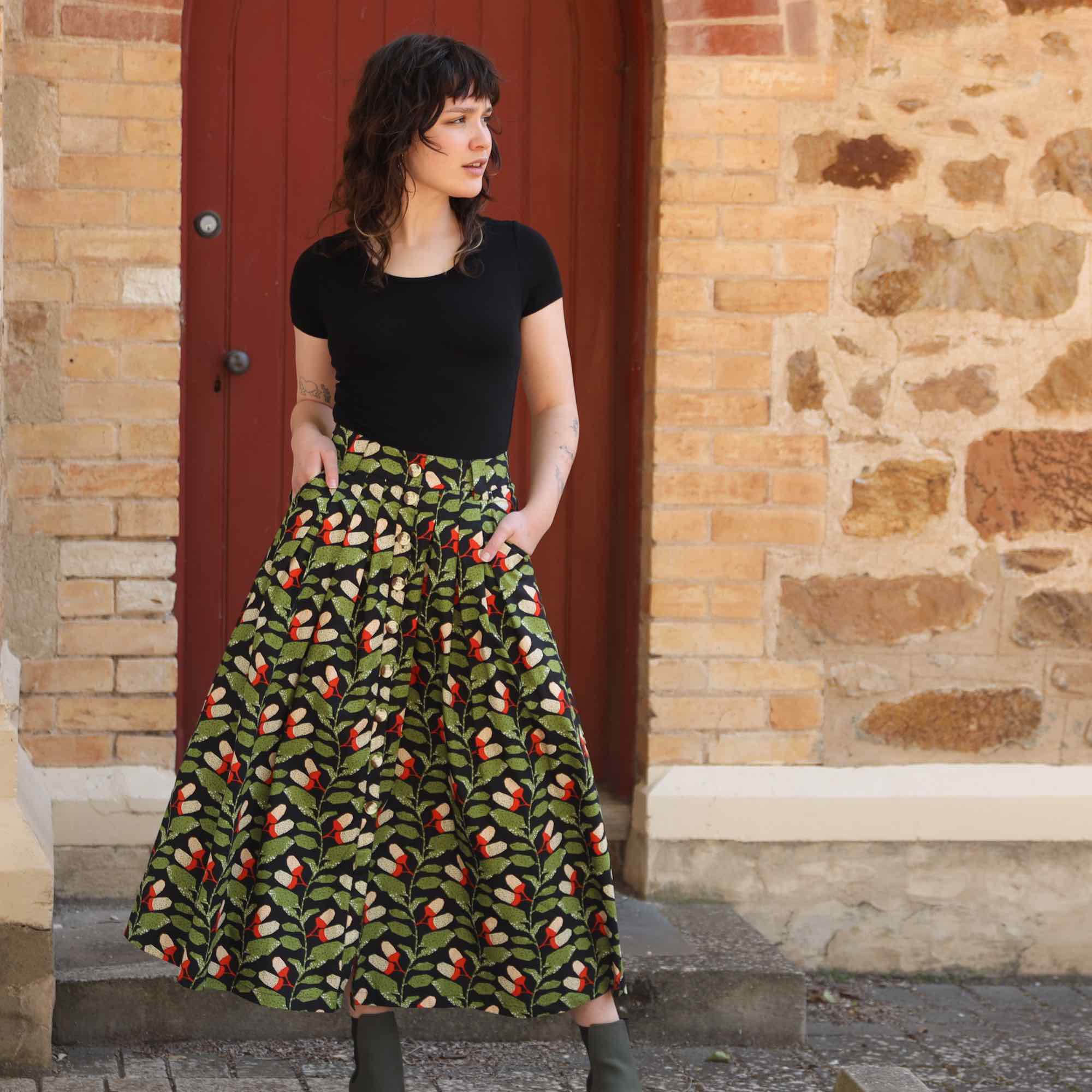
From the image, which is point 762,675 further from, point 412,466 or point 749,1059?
point 412,466

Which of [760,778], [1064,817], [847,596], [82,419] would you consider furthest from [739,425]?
[82,419]

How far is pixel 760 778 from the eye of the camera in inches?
144

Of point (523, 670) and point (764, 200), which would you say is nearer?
point (523, 670)

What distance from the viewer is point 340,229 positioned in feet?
12.3

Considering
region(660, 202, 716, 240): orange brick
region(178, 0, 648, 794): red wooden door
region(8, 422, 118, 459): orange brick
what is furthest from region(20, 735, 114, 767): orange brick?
region(660, 202, 716, 240): orange brick

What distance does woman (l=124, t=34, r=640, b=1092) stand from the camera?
237cm

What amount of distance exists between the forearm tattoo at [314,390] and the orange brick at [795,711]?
154 cm

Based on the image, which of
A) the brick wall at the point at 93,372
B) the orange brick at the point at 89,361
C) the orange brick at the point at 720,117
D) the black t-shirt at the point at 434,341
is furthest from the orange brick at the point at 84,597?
the orange brick at the point at 720,117

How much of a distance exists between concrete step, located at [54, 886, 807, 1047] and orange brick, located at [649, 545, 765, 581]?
0.82 metres

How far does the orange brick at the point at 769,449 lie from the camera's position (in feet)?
11.9

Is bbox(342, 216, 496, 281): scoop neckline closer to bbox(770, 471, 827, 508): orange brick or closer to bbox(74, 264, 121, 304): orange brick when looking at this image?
bbox(74, 264, 121, 304): orange brick

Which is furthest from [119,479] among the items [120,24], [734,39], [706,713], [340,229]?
[734,39]

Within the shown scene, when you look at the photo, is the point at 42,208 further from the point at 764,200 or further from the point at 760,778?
the point at 760,778

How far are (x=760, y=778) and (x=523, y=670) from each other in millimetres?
1451
